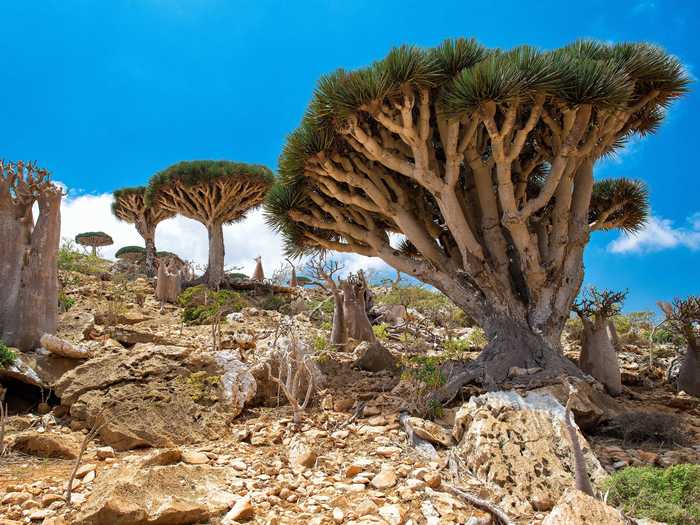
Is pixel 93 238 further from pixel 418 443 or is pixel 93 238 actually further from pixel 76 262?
pixel 418 443

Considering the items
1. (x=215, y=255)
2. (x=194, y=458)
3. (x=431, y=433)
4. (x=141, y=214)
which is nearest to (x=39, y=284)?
(x=194, y=458)

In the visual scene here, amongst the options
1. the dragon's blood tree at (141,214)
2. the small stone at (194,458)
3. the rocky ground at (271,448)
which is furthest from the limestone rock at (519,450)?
the dragon's blood tree at (141,214)

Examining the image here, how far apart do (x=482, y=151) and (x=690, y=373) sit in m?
4.49

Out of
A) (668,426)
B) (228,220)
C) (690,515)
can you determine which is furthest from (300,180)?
(228,220)

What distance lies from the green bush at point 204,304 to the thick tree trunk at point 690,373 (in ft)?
27.8

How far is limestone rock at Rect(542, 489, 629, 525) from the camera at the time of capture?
2410mm

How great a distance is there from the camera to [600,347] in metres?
6.96

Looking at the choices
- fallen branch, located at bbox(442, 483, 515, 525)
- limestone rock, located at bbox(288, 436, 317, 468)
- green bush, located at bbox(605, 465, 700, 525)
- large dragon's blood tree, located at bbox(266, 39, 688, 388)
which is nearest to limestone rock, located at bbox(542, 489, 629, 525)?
fallen branch, located at bbox(442, 483, 515, 525)

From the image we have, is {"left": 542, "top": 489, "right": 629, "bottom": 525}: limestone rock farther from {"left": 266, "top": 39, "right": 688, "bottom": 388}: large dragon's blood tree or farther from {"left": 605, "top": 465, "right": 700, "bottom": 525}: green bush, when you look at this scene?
{"left": 266, "top": 39, "right": 688, "bottom": 388}: large dragon's blood tree

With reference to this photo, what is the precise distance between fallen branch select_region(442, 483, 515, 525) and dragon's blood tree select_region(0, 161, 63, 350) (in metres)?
6.49

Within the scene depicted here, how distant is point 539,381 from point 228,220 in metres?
15.7

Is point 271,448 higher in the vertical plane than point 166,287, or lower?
lower

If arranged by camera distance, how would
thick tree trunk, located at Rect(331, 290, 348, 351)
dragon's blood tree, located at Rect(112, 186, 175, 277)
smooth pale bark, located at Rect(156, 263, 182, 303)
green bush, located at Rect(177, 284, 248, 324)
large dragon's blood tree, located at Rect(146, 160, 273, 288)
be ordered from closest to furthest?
thick tree trunk, located at Rect(331, 290, 348, 351)
green bush, located at Rect(177, 284, 248, 324)
smooth pale bark, located at Rect(156, 263, 182, 303)
large dragon's blood tree, located at Rect(146, 160, 273, 288)
dragon's blood tree, located at Rect(112, 186, 175, 277)

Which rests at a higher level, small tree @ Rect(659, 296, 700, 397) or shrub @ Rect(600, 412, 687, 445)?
small tree @ Rect(659, 296, 700, 397)
